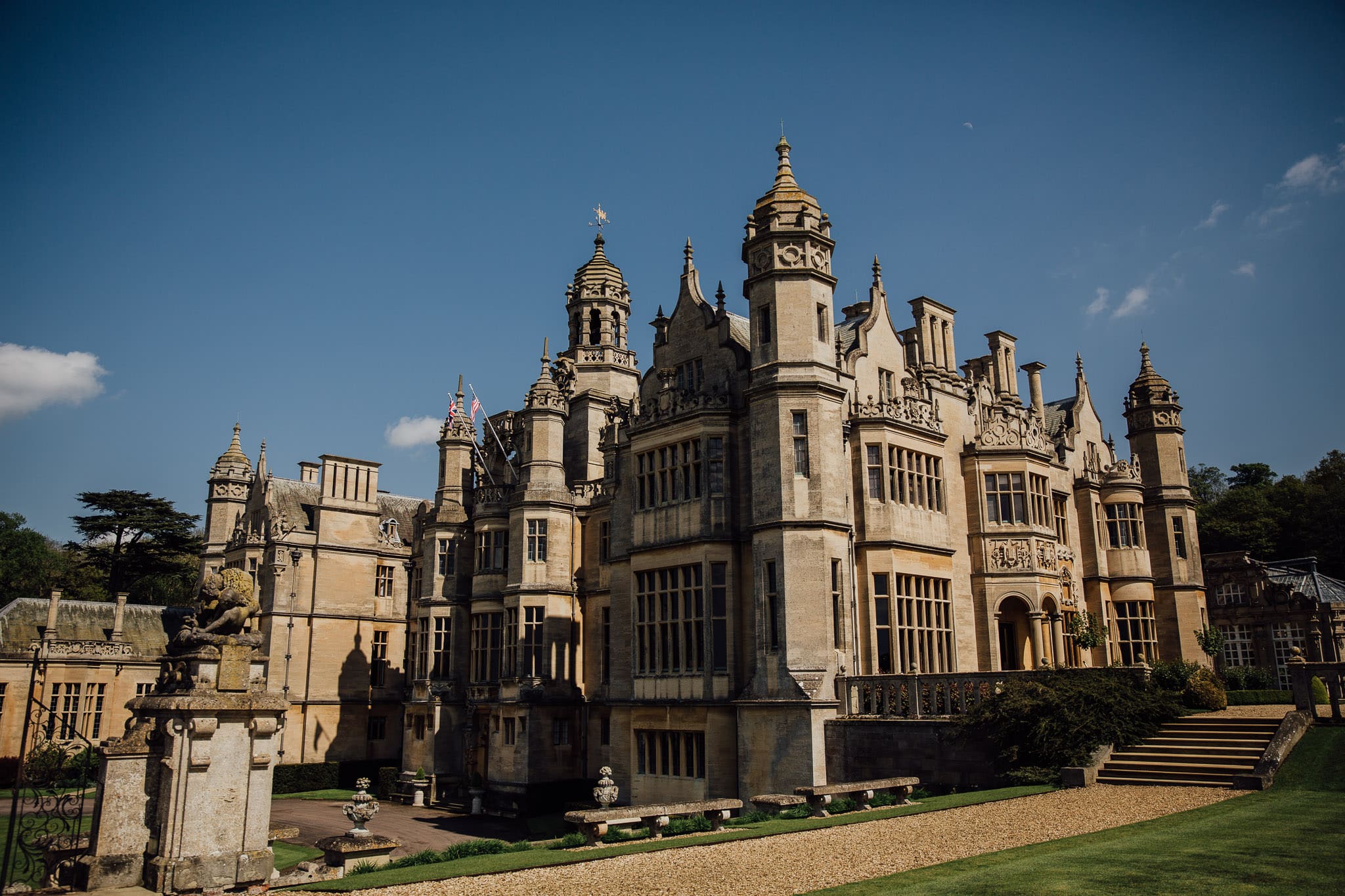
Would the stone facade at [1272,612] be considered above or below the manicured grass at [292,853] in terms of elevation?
above

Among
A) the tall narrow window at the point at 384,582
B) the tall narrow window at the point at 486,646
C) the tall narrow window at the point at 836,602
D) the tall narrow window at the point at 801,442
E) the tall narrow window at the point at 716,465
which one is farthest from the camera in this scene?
the tall narrow window at the point at 384,582

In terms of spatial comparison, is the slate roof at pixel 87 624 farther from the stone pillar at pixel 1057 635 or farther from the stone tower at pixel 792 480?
the stone pillar at pixel 1057 635

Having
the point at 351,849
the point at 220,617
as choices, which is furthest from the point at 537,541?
the point at 220,617

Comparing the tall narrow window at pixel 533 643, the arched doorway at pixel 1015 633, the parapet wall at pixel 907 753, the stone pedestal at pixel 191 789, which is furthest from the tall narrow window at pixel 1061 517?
the stone pedestal at pixel 191 789

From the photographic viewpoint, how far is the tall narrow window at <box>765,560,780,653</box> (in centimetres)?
2436

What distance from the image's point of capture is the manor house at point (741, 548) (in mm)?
25422

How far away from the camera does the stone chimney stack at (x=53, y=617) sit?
145ft

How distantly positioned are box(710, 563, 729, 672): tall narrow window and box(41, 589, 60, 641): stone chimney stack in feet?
113

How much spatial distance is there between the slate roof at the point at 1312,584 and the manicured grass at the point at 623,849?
3587 centimetres

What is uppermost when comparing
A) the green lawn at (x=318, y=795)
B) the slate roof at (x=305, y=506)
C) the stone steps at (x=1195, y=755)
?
the slate roof at (x=305, y=506)

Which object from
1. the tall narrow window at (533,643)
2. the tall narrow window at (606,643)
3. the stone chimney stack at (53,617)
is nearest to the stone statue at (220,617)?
the tall narrow window at (606,643)

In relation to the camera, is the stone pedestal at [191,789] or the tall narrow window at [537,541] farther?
the tall narrow window at [537,541]

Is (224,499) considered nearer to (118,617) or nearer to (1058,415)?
(118,617)

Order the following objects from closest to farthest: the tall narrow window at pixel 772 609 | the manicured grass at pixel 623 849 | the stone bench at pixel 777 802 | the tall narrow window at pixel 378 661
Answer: the manicured grass at pixel 623 849
the stone bench at pixel 777 802
the tall narrow window at pixel 772 609
the tall narrow window at pixel 378 661
